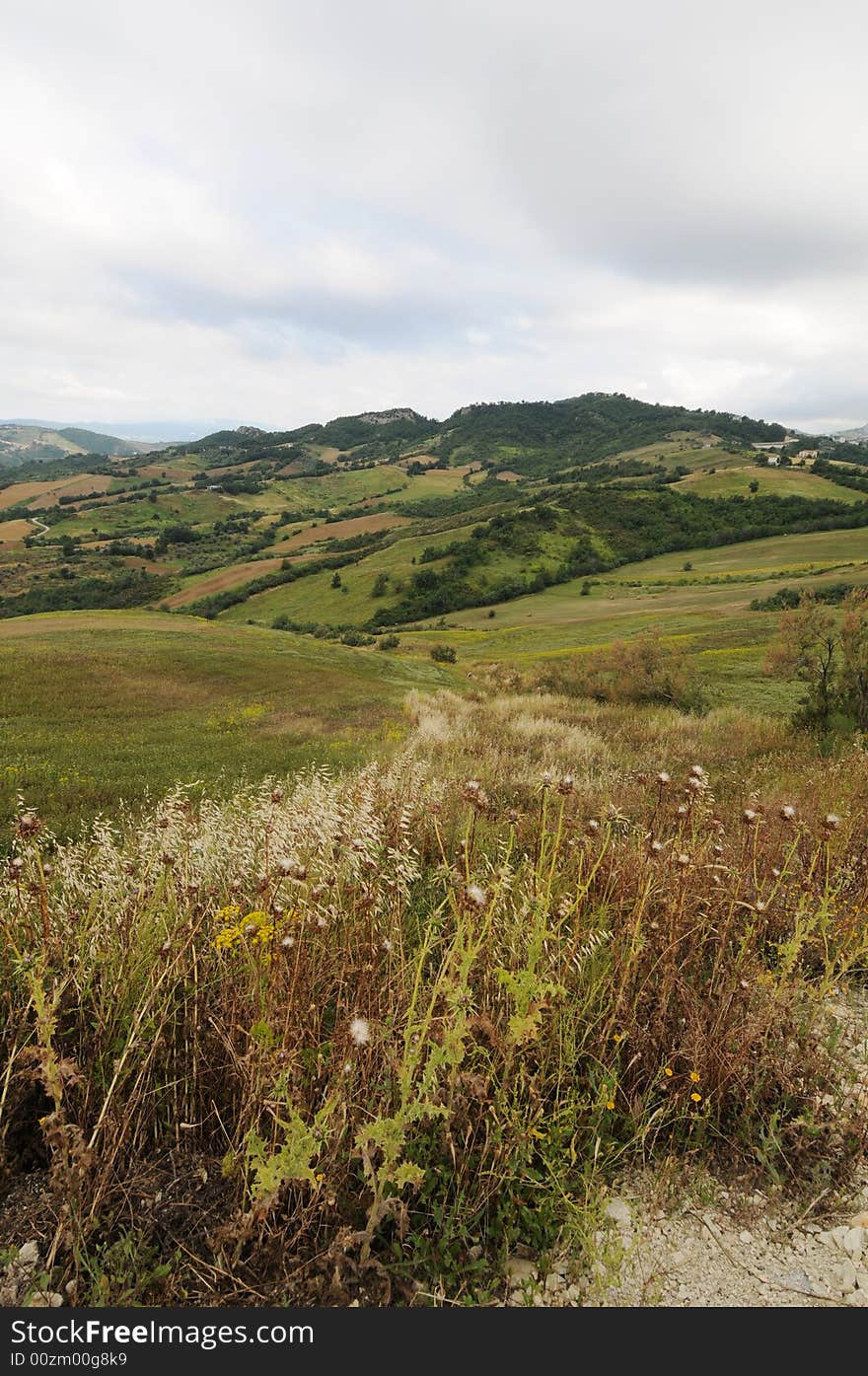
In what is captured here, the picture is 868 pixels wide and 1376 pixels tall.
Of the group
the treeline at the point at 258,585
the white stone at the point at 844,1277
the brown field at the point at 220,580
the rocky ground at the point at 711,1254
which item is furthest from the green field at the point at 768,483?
the white stone at the point at 844,1277

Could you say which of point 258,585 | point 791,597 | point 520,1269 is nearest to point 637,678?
point 520,1269

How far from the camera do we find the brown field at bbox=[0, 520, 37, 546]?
142488mm

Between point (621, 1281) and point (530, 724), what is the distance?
51.6ft

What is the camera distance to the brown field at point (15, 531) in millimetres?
142488

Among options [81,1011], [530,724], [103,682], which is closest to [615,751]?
[530,724]

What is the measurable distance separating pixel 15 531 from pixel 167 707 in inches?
6635

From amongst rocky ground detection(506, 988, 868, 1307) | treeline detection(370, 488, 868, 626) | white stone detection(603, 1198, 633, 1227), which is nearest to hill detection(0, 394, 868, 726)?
treeline detection(370, 488, 868, 626)

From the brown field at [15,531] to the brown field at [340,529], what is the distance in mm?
62248

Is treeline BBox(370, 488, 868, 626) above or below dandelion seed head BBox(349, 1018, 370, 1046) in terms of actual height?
above

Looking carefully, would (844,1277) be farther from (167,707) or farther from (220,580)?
(220,580)

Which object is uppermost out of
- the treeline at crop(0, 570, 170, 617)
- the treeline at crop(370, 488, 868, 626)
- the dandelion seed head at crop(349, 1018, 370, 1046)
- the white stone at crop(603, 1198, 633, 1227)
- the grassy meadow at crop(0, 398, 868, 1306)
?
the treeline at crop(370, 488, 868, 626)

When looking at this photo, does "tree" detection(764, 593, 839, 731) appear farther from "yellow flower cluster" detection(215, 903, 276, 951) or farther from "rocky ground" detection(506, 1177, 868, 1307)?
"yellow flower cluster" detection(215, 903, 276, 951)

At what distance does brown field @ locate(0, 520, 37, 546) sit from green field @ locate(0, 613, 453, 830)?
13036 cm

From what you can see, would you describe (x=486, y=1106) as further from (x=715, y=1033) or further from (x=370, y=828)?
(x=370, y=828)
